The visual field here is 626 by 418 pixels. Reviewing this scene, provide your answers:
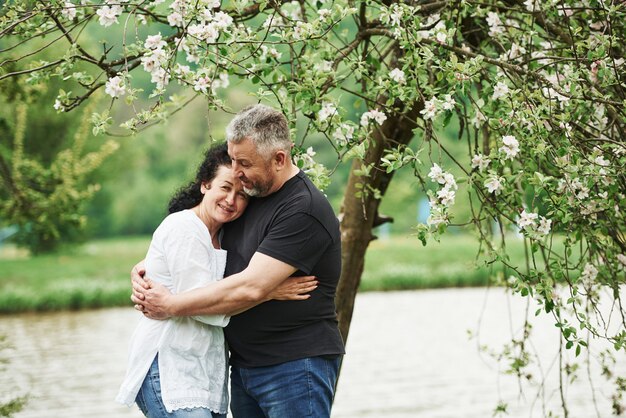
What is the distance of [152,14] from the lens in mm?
4195

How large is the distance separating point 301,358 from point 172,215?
0.73 meters

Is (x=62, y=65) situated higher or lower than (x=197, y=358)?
higher

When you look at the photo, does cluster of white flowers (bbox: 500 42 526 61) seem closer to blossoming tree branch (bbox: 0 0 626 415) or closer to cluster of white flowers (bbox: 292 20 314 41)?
blossoming tree branch (bbox: 0 0 626 415)

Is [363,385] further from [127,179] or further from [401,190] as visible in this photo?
[127,179]

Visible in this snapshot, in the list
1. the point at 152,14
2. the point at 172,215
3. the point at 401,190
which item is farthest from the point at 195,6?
the point at 401,190

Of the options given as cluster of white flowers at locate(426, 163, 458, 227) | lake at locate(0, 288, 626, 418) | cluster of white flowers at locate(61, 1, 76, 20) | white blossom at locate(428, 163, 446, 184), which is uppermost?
cluster of white flowers at locate(61, 1, 76, 20)

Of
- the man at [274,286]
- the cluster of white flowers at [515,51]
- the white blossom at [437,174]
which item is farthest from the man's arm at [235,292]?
the cluster of white flowers at [515,51]

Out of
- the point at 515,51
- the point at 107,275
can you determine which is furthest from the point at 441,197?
the point at 107,275

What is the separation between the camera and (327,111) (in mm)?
3949

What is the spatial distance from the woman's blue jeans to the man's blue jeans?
0.69 ft

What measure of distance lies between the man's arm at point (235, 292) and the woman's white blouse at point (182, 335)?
7 centimetres

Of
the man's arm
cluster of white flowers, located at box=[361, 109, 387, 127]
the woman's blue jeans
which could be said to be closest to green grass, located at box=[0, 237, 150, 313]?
cluster of white flowers, located at box=[361, 109, 387, 127]

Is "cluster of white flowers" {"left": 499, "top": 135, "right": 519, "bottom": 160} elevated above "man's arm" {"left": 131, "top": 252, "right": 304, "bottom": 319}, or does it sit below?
above

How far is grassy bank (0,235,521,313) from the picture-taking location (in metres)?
22.2
